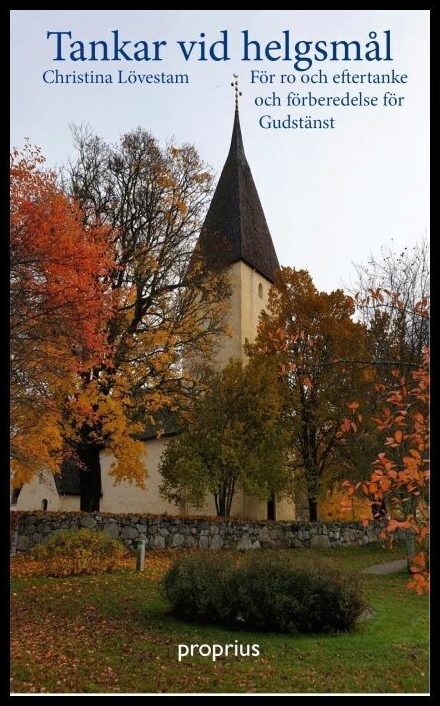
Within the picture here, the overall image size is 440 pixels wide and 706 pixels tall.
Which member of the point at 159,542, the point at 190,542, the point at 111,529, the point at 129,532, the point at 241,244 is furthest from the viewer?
the point at 241,244

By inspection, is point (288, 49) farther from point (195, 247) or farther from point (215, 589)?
point (195, 247)

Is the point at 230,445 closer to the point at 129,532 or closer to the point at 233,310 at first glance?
the point at 129,532

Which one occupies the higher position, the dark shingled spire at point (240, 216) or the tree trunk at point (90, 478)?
the dark shingled spire at point (240, 216)

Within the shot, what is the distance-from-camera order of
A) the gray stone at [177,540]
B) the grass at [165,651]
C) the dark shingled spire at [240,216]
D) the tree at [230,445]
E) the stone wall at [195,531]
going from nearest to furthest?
1. the grass at [165,651]
2. the stone wall at [195,531]
3. the gray stone at [177,540]
4. the tree at [230,445]
5. the dark shingled spire at [240,216]

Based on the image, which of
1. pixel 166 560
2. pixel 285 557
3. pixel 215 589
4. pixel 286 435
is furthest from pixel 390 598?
pixel 286 435

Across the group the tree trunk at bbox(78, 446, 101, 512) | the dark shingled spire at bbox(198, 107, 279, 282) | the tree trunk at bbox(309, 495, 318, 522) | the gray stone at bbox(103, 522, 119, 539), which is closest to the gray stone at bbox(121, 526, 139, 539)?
the gray stone at bbox(103, 522, 119, 539)

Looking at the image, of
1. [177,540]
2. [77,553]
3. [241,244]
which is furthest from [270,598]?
[241,244]

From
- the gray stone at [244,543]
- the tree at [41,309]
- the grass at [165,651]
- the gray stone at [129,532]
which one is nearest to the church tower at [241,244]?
the gray stone at [244,543]

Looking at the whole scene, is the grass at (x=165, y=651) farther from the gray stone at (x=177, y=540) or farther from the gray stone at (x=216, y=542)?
the gray stone at (x=216, y=542)

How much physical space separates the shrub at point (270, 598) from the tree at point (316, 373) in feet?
34.5

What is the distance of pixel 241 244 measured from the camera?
24141 mm

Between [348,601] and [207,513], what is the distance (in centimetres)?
1375

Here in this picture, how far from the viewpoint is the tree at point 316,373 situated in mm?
19219

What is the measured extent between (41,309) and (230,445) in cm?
1017
